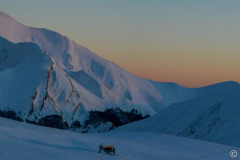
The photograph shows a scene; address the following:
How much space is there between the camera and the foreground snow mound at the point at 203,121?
197 feet

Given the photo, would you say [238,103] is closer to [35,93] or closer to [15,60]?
[35,93]

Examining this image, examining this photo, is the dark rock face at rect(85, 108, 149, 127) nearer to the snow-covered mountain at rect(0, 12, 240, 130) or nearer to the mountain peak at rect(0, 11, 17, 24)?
the snow-covered mountain at rect(0, 12, 240, 130)

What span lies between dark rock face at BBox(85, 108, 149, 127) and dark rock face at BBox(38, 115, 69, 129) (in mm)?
8920

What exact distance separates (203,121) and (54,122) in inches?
2036

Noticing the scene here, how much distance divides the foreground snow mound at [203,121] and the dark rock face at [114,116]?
133ft

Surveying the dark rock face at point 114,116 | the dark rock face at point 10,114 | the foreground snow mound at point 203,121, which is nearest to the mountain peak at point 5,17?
the dark rock face at point 114,116

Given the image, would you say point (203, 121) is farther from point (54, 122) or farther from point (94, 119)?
point (94, 119)

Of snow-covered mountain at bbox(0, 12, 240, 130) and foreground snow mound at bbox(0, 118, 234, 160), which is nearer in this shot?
foreground snow mound at bbox(0, 118, 234, 160)

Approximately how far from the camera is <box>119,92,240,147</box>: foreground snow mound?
60056 millimetres

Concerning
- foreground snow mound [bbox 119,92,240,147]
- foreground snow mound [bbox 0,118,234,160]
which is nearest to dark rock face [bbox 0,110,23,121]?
foreground snow mound [bbox 119,92,240,147]

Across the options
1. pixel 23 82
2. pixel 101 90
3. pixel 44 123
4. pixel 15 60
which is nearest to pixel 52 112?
pixel 44 123

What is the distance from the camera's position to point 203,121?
6900 cm

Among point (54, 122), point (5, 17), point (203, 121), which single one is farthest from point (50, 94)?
point (5, 17)

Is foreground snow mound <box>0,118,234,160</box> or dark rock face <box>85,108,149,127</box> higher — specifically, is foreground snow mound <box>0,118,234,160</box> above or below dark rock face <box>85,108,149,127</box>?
above
